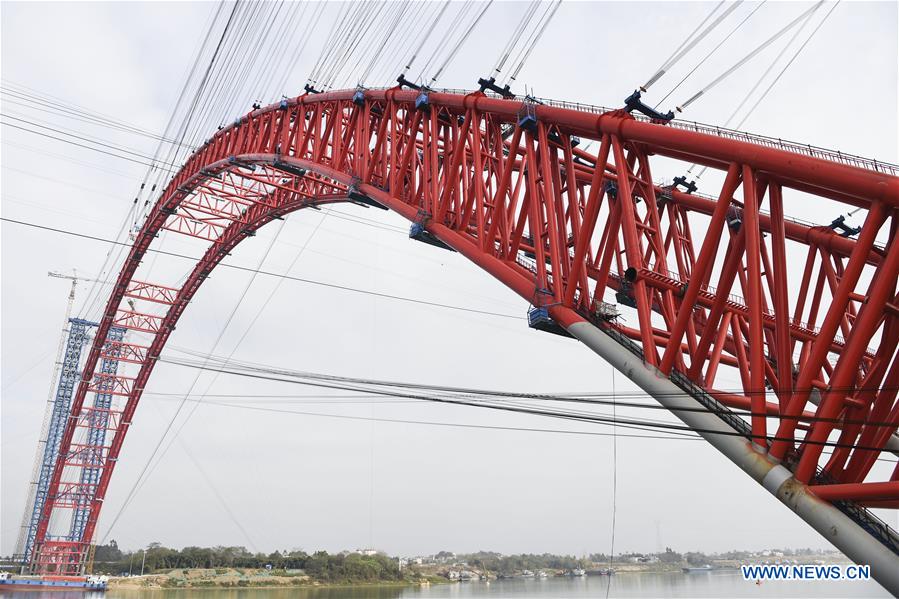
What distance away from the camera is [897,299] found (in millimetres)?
10906

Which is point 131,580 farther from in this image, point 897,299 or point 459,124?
point 897,299

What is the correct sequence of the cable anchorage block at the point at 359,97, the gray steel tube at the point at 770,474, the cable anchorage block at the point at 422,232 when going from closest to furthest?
the gray steel tube at the point at 770,474
the cable anchorage block at the point at 422,232
the cable anchorage block at the point at 359,97

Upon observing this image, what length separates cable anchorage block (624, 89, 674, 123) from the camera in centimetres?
1534

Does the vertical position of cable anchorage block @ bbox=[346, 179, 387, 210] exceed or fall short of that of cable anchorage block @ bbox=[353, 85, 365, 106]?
it falls short

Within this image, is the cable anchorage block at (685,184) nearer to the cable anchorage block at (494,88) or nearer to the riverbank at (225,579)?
the cable anchorage block at (494,88)

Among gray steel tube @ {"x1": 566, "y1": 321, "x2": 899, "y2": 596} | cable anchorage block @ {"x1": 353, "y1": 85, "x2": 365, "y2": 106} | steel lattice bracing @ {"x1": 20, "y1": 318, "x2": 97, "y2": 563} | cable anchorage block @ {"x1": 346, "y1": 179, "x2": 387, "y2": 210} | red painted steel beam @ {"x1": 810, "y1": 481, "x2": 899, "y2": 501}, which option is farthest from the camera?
steel lattice bracing @ {"x1": 20, "y1": 318, "x2": 97, "y2": 563}

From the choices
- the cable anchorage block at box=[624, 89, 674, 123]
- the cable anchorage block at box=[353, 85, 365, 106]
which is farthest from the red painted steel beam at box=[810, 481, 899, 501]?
the cable anchorage block at box=[353, 85, 365, 106]

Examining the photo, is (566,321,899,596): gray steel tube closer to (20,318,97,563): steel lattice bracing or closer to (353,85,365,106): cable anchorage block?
(353,85,365,106): cable anchorage block

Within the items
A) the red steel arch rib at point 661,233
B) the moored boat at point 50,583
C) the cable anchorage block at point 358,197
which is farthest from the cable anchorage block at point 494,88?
the moored boat at point 50,583

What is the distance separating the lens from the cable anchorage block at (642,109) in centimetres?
1534

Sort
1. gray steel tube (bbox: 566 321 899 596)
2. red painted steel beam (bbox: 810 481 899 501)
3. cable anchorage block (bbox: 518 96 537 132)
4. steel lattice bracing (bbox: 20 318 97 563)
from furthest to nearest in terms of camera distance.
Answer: steel lattice bracing (bbox: 20 318 97 563) → cable anchorage block (bbox: 518 96 537 132) → gray steel tube (bbox: 566 321 899 596) → red painted steel beam (bbox: 810 481 899 501)

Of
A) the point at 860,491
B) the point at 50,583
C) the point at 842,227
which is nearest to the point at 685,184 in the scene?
the point at 842,227

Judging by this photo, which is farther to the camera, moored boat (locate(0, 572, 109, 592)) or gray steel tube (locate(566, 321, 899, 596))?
moored boat (locate(0, 572, 109, 592))

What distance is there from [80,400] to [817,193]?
5663 centimetres
